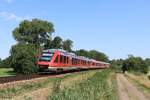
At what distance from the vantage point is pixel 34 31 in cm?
14325

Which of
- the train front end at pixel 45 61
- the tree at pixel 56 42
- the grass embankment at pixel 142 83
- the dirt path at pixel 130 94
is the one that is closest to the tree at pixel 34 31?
the tree at pixel 56 42

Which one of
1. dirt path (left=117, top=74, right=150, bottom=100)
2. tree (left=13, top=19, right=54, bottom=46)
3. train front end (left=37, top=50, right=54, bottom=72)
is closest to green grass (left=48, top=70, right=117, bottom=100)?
dirt path (left=117, top=74, right=150, bottom=100)

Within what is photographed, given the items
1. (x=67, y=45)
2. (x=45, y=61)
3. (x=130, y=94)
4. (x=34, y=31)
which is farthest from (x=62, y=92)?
(x=67, y=45)

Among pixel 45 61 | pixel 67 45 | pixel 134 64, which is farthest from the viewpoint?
pixel 67 45

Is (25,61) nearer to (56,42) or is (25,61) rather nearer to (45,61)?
(45,61)

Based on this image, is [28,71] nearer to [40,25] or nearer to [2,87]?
[2,87]

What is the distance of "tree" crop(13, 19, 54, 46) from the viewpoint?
14139cm

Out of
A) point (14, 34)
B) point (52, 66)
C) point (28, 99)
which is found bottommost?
point (28, 99)

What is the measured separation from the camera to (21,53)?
274 ft

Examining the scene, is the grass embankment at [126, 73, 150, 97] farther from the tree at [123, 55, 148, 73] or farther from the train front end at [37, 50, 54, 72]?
the tree at [123, 55, 148, 73]

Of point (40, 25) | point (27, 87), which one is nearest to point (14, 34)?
point (40, 25)

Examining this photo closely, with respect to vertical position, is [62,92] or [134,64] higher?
[134,64]

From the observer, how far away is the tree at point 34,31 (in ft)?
464

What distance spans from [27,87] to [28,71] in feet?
144
